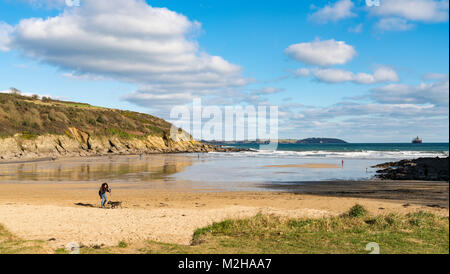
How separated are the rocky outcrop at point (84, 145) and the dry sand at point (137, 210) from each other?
43217 mm

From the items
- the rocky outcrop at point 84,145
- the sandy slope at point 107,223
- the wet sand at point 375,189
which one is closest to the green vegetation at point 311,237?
the sandy slope at point 107,223

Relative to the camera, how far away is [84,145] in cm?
8825

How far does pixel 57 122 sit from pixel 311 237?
89.4m

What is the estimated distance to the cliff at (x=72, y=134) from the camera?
7044 centimetres

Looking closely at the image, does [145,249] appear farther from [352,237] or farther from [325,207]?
[325,207]

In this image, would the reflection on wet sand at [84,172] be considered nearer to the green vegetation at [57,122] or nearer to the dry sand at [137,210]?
the dry sand at [137,210]

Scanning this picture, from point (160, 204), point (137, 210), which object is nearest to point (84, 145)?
point (160, 204)

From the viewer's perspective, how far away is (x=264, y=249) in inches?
411

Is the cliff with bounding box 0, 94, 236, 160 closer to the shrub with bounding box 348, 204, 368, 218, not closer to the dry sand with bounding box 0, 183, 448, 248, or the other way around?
the dry sand with bounding box 0, 183, 448, 248

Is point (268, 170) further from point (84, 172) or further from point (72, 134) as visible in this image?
point (72, 134)

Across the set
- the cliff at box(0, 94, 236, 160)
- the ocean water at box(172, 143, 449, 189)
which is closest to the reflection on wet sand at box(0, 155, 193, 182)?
the ocean water at box(172, 143, 449, 189)
